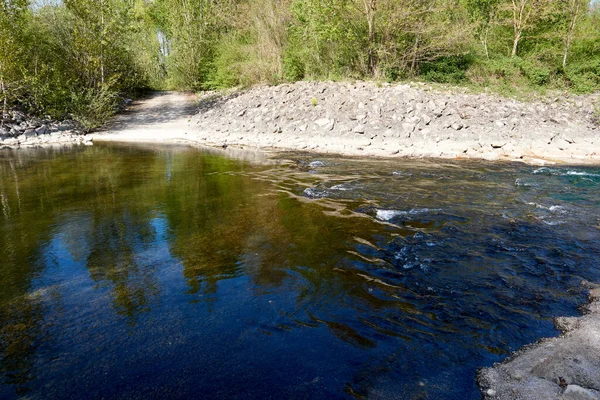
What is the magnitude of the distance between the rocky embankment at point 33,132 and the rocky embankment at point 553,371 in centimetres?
1725

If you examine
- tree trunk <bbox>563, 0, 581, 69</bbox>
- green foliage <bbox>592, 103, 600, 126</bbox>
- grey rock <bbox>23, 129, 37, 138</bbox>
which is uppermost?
tree trunk <bbox>563, 0, 581, 69</bbox>

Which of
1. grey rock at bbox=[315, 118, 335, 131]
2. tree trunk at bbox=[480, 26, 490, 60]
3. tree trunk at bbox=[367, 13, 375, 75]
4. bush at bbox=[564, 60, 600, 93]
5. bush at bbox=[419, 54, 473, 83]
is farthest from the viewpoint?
tree trunk at bbox=[480, 26, 490, 60]

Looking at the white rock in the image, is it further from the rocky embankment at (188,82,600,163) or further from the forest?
the forest

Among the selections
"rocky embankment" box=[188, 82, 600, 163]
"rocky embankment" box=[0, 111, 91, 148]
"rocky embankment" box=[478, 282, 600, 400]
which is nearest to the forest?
"rocky embankment" box=[0, 111, 91, 148]

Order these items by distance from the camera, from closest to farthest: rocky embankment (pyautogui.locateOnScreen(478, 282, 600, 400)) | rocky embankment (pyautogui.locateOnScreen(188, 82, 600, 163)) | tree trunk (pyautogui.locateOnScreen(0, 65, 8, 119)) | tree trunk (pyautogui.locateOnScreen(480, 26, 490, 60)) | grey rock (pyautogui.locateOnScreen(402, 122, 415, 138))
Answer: rocky embankment (pyautogui.locateOnScreen(478, 282, 600, 400)), rocky embankment (pyautogui.locateOnScreen(188, 82, 600, 163)), grey rock (pyautogui.locateOnScreen(402, 122, 415, 138)), tree trunk (pyautogui.locateOnScreen(0, 65, 8, 119)), tree trunk (pyautogui.locateOnScreen(480, 26, 490, 60))

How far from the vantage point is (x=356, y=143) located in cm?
Answer: 1338

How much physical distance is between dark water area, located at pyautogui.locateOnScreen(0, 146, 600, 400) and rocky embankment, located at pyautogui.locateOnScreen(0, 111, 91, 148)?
934 cm

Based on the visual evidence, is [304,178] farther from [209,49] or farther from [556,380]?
[209,49]

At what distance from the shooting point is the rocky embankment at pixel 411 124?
12.4 metres

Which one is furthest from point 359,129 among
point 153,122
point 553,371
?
point 553,371

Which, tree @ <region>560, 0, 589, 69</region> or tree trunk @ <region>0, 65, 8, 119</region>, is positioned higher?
tree @ <region>560, 0, 589, 69</region>

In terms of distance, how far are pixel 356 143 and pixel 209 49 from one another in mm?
17158

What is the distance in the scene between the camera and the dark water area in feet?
9.69

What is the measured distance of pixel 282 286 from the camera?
4250 millimetres
